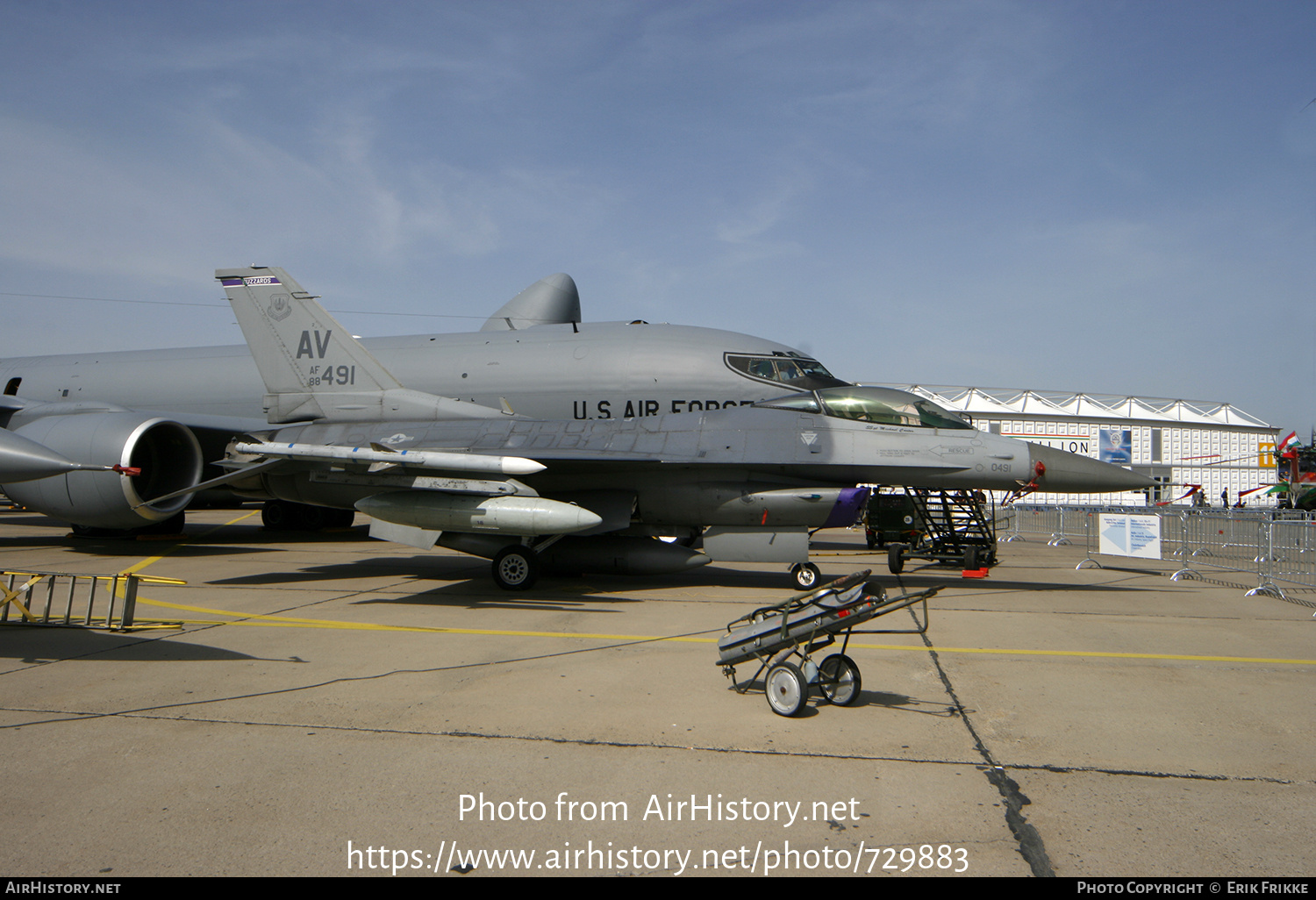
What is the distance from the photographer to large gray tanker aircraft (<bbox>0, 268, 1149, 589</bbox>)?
10164 mm

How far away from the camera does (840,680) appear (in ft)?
18.0

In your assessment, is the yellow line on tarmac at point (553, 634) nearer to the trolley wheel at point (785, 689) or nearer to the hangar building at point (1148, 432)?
the trolley wheel at point (785, 689)

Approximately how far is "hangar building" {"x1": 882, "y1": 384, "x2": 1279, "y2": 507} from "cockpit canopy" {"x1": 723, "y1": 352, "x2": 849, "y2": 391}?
3812cm

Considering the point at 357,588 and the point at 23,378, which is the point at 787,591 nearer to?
the point at 357,588

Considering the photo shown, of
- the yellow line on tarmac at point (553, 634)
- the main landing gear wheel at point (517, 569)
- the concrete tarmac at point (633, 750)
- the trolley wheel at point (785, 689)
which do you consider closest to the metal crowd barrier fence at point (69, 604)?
the concrete tarmac at point (633, 750)

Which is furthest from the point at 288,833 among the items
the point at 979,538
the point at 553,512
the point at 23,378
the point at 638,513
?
the point at 23,378

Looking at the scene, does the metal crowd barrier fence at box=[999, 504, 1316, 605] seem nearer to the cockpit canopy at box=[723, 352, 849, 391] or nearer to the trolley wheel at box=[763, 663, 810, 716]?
the cockpit canopy at box=[723, 352, 849, 391]

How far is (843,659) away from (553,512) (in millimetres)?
4913

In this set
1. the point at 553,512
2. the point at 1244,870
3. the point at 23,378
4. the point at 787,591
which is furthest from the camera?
the point at 23,378

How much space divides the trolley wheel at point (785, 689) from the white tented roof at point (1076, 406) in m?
47.6

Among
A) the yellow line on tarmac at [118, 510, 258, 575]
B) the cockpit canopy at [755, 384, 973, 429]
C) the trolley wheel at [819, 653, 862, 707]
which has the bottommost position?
the yellow line on tarmac at [118, 510, 258, 575]

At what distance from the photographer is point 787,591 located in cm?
1066

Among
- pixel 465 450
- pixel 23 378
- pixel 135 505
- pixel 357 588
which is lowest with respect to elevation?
pixel 357 588

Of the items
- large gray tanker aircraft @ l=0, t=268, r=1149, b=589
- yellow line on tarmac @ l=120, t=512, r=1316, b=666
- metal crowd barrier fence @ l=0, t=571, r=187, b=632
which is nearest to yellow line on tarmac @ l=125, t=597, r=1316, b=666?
yellow line on tarmac @ l=120, t=512, r=1316, b=666
